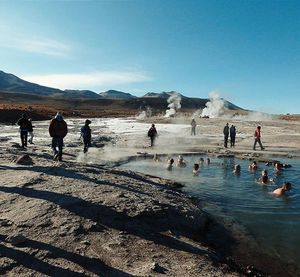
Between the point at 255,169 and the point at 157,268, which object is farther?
the point at 255,169

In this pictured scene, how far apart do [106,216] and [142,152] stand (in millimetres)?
17270

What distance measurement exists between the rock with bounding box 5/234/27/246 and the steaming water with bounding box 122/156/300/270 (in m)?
5.52

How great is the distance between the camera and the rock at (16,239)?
7432mm

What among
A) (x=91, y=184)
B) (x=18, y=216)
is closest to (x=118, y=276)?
(x=18, y=216)

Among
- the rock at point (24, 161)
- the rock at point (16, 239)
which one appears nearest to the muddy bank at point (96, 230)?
the rock at point (16, 239)

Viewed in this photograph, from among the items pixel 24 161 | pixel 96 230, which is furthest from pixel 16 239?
pixel 24 161

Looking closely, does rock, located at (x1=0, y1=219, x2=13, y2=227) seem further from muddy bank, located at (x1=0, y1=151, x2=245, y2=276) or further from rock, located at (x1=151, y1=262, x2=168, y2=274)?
rock, located at (x1=151, y1=262, x2=168, y2=274)

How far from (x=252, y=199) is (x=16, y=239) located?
907 centimetres

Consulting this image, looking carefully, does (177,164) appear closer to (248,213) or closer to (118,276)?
(248,213)

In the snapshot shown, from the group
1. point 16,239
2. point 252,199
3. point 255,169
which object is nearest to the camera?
point 16,239

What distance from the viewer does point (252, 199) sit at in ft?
46.5

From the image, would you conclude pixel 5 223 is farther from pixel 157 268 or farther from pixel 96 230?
pixel 157 268

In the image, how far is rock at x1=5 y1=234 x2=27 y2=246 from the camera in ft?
24.4

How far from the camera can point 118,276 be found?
21.5 ft
